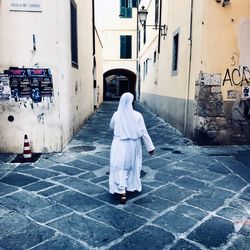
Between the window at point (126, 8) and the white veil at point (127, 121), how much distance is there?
2233cm

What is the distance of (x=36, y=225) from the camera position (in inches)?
126

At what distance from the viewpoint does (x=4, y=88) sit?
6.04 meters

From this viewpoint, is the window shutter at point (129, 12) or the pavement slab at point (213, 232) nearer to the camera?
the pavement slab at point (213, 232)

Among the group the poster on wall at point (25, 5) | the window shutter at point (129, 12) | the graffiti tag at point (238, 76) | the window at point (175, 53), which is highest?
the window shutter at point (129, 12)

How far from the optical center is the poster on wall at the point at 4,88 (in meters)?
5.99

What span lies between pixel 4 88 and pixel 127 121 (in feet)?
11.4

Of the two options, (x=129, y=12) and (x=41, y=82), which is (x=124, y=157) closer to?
(x=41, y=82)

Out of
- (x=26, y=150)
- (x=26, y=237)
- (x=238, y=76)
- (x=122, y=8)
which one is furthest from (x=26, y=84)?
(x=122, y=8)

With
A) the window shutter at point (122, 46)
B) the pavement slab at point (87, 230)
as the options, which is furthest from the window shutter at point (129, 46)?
the pavement slab at point (87, 230)

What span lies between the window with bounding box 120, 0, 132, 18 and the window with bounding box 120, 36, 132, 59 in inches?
70.9

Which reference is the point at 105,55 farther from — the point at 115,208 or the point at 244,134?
the point at 115,208

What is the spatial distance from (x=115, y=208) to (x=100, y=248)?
905 mm

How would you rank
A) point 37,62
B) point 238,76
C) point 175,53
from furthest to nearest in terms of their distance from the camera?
point 175,53 < point 238,76 < point 37,62

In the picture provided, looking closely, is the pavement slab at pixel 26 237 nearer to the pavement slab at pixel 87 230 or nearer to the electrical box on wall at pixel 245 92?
the pavement slab at pixel 87 230
